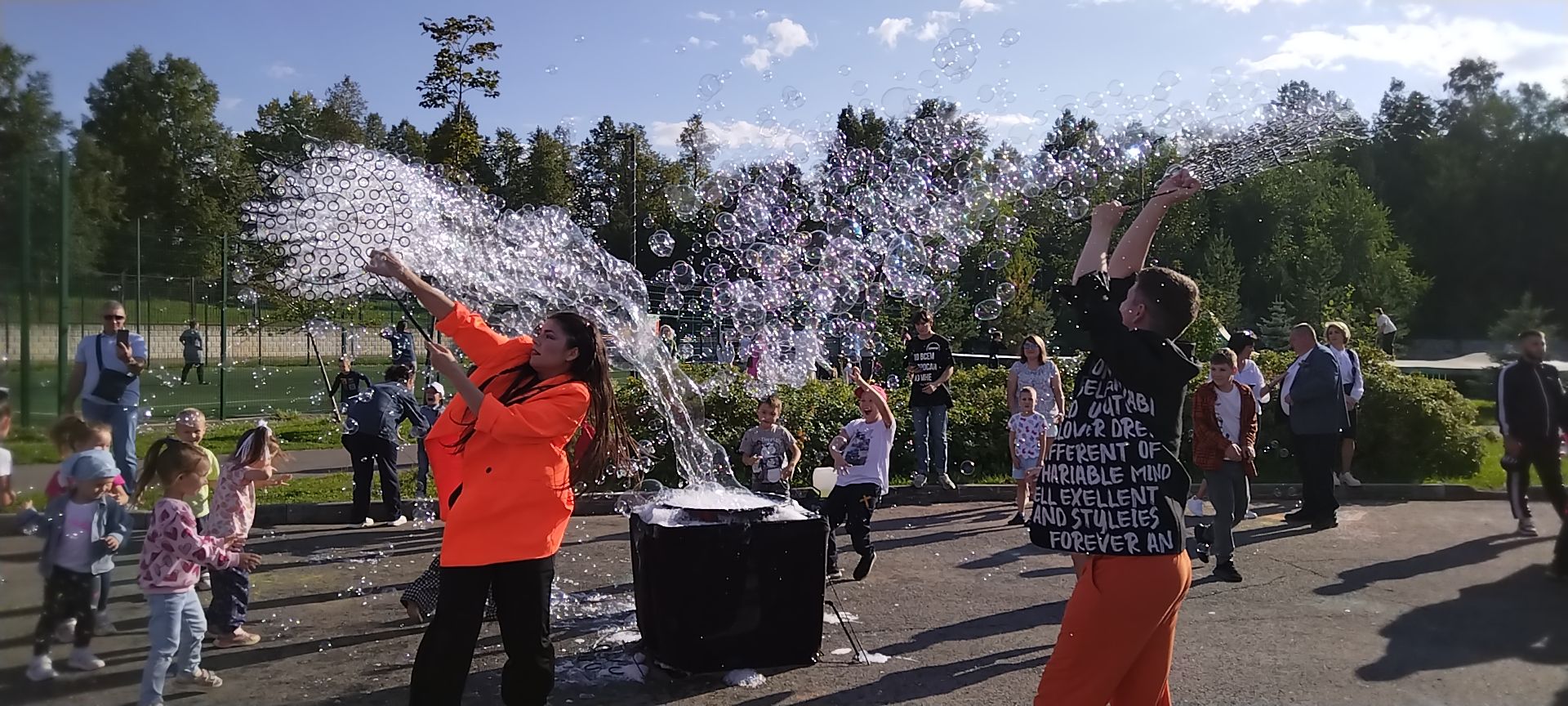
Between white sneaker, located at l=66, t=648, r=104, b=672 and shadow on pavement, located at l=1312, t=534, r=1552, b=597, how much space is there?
255 inches

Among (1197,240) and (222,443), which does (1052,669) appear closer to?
(222,443)

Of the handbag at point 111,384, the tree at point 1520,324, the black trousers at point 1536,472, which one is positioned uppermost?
the tree at point 1520,324

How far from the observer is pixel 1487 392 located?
6363mm

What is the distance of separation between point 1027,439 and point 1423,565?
281 cm

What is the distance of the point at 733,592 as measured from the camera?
471 centimetres

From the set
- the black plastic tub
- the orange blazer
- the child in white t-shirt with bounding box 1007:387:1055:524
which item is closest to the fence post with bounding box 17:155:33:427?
the orange blazer

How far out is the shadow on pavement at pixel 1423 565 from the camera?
Result: 6504 millimetres

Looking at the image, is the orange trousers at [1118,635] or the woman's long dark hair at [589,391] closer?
the orange trousers at [1118,635]

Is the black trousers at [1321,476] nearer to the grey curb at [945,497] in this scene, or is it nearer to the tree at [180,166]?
the grey curb at [945,497]

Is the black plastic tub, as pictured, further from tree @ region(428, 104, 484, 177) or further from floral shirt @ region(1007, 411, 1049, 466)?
tree @ region(428, 104, 484, 177)

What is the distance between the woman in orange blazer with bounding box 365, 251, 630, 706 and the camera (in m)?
3.60

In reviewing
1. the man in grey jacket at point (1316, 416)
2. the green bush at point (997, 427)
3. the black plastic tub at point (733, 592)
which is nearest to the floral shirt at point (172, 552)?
the black plastic tub at point (733, 592)

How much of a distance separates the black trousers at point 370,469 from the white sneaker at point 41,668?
3734 mm

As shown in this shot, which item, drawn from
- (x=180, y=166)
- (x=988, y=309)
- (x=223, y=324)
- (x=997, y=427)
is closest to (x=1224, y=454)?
(x=988, y=309)
